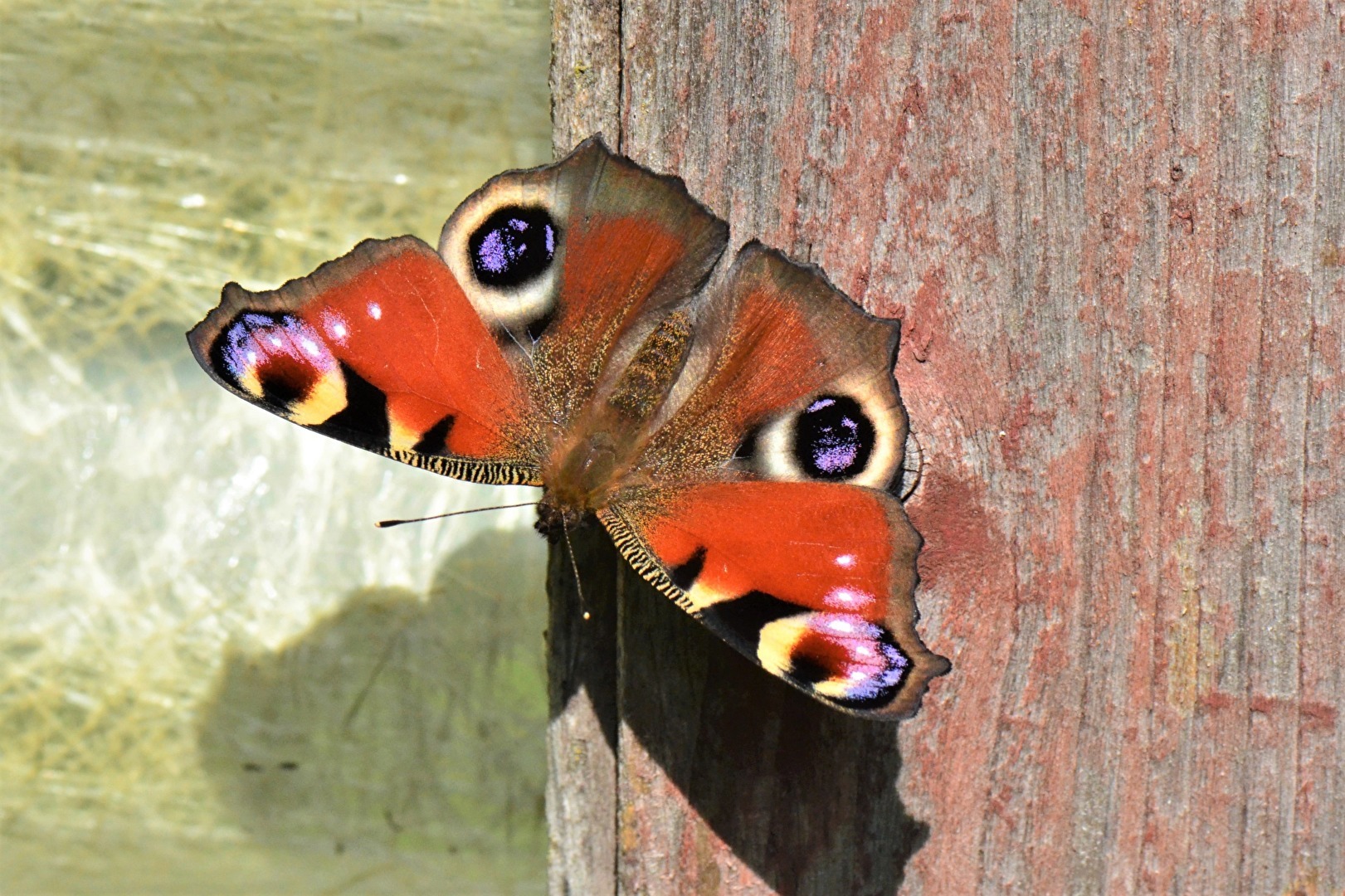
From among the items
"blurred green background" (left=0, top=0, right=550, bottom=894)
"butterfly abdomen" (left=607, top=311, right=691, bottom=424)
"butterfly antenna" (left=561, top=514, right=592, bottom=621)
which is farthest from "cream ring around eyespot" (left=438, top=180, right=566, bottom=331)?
"blurred green background" (left=0, top=0, right=550, bottom=894)

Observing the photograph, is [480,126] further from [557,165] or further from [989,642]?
[989,642]

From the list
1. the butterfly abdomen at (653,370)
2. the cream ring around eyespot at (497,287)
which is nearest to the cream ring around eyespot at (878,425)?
the butterfly abdomen at (653,370)

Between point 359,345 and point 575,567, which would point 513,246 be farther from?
point 575,567

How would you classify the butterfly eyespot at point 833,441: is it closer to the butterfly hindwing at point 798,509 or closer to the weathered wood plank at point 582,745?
the butterfly hindwing at point 798,509

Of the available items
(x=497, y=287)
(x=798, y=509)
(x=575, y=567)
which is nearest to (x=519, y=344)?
(x=497, y=287)

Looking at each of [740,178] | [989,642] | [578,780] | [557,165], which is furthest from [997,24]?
[578,780]
